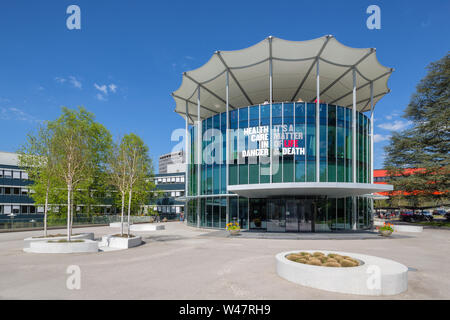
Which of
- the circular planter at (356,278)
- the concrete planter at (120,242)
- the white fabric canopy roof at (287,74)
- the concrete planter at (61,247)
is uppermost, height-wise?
the white fabric canopy roof at (287,74)

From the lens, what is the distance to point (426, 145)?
36.9m

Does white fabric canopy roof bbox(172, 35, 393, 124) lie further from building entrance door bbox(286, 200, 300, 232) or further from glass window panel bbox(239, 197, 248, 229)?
building entrance door bbox(286, 200, 300, 232)

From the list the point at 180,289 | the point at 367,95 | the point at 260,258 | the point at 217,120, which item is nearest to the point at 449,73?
the point at 367,95

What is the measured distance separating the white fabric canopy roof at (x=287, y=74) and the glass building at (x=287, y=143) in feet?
0.35

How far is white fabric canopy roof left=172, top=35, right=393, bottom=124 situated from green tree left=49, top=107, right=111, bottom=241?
12437 mm

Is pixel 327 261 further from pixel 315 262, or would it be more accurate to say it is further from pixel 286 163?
pixel 286 163

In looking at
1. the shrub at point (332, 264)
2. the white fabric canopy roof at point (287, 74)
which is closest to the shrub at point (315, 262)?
the shrub at point (332, 264)

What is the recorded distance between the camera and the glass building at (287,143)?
83.6ft

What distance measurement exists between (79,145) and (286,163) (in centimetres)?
1801

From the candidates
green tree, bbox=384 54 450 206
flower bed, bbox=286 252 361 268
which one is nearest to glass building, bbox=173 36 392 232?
green tree, bbox=384 54 450 206

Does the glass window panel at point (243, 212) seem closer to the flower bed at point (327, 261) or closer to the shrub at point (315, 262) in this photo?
the flower bed at point (327, 261)

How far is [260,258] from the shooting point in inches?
512

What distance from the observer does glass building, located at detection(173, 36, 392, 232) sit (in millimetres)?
25484

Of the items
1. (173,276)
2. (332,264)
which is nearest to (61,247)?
(173,276)
